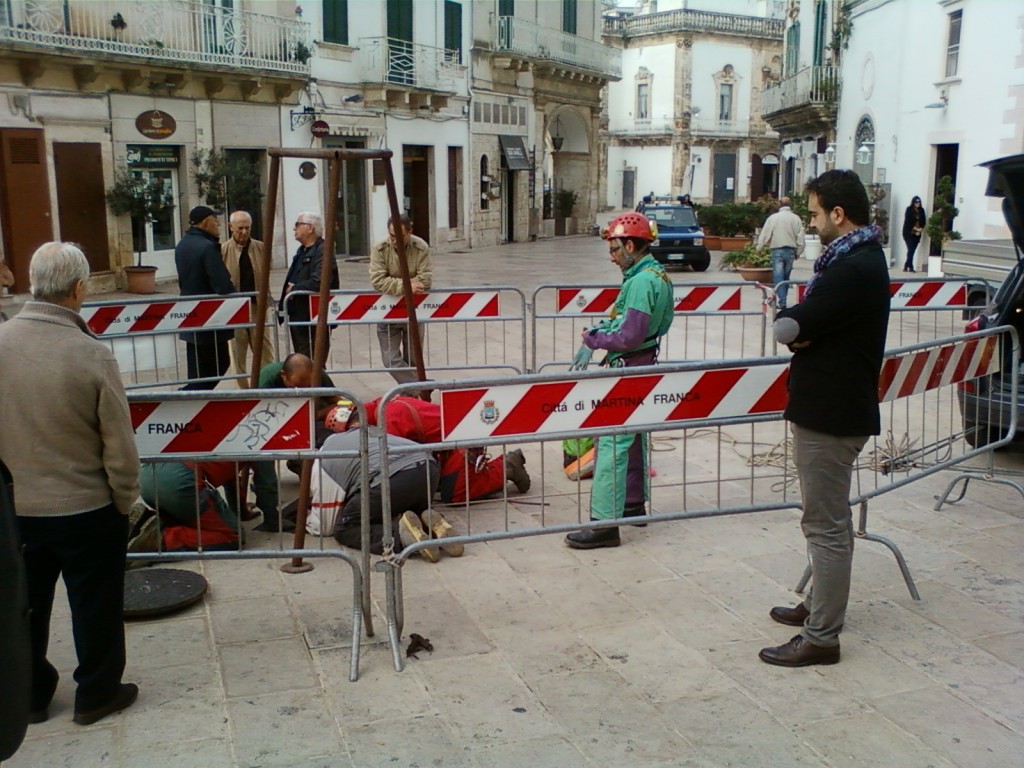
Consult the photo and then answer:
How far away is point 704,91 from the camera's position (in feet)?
197

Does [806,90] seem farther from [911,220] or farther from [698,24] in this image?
[698,24]

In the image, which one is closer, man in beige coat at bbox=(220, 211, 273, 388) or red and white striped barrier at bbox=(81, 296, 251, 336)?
red and white striped barrier at bbox=(81, 296, 251, 336)

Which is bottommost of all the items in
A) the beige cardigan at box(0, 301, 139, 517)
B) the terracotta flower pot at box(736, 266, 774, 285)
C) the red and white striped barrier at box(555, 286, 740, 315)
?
the terracotta flower pot at box(736, 266, 774, 285)

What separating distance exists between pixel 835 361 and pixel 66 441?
9.50 feet

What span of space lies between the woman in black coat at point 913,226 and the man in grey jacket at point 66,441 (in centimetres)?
2172

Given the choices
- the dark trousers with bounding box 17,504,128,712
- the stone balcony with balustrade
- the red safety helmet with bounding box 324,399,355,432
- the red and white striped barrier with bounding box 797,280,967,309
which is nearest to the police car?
the stone balcony with balustrade

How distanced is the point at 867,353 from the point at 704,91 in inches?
2320

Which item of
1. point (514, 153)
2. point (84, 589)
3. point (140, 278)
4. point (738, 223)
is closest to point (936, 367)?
point (84, 589)

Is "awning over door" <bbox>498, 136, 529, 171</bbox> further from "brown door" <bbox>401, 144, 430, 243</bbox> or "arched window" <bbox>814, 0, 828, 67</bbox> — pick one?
"arched window" <bbox>814, 0, 828, 67</bbox>

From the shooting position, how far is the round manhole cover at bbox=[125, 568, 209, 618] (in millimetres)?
5086

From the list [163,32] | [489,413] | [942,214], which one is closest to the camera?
[489,413]

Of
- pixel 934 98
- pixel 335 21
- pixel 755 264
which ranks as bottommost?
pixel 755 264

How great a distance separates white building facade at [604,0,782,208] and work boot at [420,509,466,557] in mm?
55563

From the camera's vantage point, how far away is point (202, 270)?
348 inches
